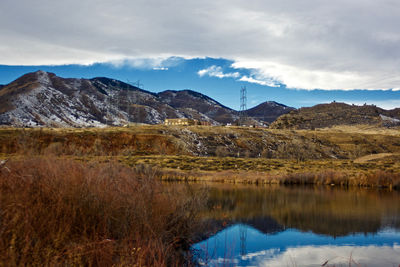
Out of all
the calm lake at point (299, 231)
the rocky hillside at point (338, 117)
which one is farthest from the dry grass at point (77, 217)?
the rocky hillside at point (338, 117)

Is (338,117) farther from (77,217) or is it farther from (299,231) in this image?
(77,217)

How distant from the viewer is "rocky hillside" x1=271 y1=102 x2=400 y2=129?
117000 mm

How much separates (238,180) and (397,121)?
10202 cm

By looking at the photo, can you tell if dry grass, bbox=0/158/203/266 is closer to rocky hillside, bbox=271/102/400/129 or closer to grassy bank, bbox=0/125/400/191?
grassy bank, bbox=0/125/400/191

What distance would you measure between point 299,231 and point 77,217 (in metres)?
10.7

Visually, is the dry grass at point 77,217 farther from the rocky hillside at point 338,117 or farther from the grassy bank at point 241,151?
the rocky hillside at point 338,117

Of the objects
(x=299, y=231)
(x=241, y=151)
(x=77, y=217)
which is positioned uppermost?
(x=241, y=151)

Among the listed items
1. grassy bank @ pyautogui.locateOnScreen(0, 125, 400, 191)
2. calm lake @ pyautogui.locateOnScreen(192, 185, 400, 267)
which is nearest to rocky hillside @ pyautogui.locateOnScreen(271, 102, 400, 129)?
grassy bank @ pyautogui.locateOnScreen(0, 125, 400, 191)

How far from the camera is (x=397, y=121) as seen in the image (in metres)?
116

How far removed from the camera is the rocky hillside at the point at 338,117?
117000 millimetres

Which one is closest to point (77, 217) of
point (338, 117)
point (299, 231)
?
point (299, 231)

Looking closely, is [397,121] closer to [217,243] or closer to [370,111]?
[370,111]

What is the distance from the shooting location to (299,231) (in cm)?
1538

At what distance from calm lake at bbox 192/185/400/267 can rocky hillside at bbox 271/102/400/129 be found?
95.5 m
